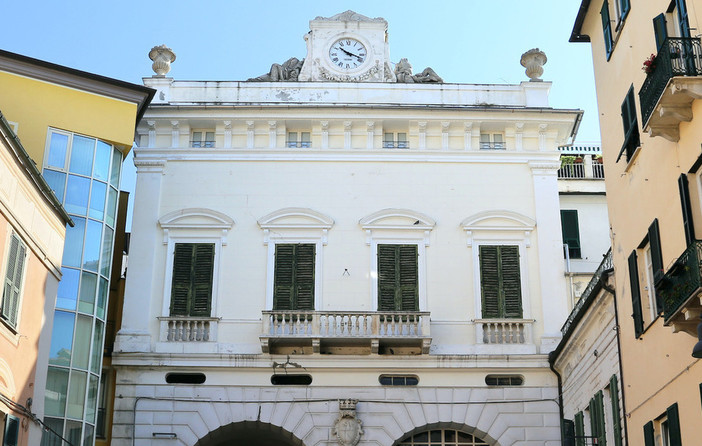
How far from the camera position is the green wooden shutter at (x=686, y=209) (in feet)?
48.2

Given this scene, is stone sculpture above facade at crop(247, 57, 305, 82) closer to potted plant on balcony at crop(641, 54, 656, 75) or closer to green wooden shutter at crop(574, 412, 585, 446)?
green wooden shutter at crop(574, 412, 585, 446)

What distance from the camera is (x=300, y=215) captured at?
91.6 feet

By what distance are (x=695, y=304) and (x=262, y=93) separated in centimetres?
1787

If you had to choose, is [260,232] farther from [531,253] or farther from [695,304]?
[695,304]

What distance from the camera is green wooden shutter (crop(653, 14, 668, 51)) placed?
52.5 ft

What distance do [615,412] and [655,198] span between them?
15.5ft

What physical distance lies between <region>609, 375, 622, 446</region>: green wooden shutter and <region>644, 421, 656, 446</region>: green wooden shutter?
6.18 ft

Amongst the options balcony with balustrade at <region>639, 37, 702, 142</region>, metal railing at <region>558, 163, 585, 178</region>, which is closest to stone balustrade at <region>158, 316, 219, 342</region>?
metal railing at <region>558, 163, 585, 178</region>

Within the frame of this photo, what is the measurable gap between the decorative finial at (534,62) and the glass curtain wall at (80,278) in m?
12.4

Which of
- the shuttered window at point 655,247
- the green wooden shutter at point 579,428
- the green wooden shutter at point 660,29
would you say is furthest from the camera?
the green wooden shutter at point 579,428

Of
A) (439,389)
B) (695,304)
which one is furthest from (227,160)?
(695,304)

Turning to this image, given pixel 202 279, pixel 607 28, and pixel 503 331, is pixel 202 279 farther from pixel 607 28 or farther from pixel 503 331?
pixel 607 28

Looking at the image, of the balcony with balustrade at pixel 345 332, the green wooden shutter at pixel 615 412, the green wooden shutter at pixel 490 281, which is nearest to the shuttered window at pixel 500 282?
the green wooden shutter at pixel 490 281

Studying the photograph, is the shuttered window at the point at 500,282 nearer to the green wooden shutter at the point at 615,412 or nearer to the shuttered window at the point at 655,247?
the green wooden shutter at the point at 615,412
